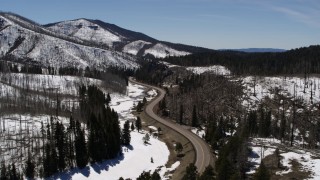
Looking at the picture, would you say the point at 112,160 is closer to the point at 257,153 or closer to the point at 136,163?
the point at 136,163

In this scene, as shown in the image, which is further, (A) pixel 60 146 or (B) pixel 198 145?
(B) pixel 198 145

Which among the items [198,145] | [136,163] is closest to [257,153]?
[198,145]

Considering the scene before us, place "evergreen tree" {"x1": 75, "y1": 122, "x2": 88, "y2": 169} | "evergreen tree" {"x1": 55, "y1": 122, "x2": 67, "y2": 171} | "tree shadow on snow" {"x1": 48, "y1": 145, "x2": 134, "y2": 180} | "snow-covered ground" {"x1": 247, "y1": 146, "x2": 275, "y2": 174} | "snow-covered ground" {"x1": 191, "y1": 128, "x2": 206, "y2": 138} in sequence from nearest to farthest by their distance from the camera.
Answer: "tree shadow on snow" {"x1": 48, "y1": 145, "x2": 134, "y2": 180} → "snow-covered ground" {"x1": 247, "y1": 146, "x2": 275, "y2": 174} → "evergreen tree" {"x1": 55, "y1": 122, "x2": 67, "y2": 171} → "evergreen tree" {"x1": 75, "y1": 122, "x2": 88, "y2": 169} → "snow-covered ground" {"x1": 191, "y1": 128, "x2": 206, "y2": 138}

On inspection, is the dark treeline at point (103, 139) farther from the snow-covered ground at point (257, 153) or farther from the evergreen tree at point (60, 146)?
the snow-covered ground at point (257, 153)

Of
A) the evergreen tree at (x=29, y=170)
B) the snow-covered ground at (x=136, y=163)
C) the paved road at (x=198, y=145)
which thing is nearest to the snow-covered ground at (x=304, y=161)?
the paved road at (x=198, y=145)

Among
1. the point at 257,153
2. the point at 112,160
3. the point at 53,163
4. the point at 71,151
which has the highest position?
the point at 257,153

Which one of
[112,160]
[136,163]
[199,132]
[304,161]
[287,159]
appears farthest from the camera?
[199,132]

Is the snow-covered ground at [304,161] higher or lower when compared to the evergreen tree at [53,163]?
higher

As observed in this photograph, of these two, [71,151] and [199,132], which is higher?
[71,151]

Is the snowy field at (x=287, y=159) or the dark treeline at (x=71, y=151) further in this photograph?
the dark treeline at (x=71, y=151)

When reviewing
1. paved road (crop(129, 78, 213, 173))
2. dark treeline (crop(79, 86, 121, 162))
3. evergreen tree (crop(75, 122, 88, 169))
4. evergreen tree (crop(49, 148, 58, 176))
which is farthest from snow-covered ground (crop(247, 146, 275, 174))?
evergreen tree (crop(49, 148, 58, 176))

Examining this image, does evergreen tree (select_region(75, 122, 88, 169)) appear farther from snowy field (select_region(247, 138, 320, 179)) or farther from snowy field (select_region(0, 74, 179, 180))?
snowy field (select_region(247, 138, 320, 179))
